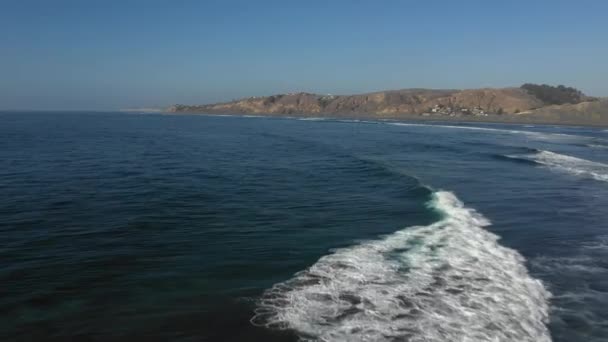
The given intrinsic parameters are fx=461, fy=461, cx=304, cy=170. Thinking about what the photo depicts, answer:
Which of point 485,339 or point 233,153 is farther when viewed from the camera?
point 233,153

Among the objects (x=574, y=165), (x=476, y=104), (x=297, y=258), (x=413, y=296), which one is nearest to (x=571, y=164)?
(x=574, y=165)

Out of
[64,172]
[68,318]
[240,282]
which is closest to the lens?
[68,318]

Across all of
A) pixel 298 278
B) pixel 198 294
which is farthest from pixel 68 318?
pixel 298 278

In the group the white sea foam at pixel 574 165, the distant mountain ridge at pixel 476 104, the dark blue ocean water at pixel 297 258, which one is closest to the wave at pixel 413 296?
the dark blue ocean water at pixel 297 258

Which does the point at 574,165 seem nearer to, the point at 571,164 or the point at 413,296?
the point at 571,164

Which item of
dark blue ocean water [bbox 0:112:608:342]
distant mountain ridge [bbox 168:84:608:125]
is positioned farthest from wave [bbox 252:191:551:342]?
distant mountain ridge [bbox 168:84:608:125]

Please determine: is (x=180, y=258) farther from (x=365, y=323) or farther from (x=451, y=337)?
(x=451, y=337)
